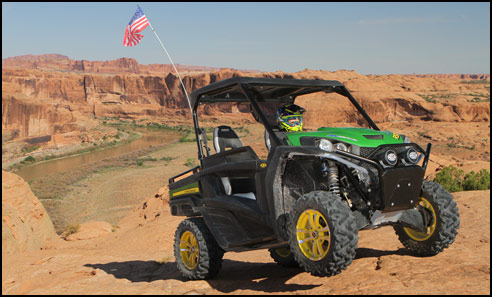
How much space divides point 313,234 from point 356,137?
112 centimetres

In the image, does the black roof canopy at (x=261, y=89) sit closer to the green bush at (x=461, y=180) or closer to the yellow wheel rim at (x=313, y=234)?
the yellow wheel rim at (x=313, y=234)

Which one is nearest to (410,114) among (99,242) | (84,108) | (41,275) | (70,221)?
(70,221)

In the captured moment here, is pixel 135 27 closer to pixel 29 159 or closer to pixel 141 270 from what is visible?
pixel 141 270

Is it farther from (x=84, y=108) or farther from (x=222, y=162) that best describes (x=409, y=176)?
(x=84, y=108)

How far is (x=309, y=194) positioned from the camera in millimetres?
4617

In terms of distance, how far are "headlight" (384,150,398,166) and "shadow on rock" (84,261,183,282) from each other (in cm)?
449

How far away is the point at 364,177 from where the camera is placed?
183 inches

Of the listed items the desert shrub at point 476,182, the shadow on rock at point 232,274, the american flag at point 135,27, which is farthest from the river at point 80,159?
the desert shrub at point 476,182

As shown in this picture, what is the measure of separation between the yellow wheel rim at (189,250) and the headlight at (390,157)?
3.10m

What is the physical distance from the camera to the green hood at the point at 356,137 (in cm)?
486

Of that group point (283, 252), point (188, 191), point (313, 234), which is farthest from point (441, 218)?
point (188, 191)

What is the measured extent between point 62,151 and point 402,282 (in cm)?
6617

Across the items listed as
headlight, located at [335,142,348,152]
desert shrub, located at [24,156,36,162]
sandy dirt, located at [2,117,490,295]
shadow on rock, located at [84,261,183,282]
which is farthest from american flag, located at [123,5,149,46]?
desert shrub, located at [24,156,36,162]

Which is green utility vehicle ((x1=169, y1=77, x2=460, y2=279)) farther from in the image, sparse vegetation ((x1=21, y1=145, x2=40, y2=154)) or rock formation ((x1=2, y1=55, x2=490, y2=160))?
sparse vegetation ((x1=21, y1=145, x2=40, y2=154))
